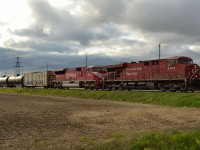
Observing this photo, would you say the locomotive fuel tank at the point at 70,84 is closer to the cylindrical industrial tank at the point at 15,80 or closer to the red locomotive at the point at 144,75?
the red locomotive at the point at 144,75

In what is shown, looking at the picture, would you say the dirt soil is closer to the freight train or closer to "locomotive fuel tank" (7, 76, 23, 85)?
the freight train

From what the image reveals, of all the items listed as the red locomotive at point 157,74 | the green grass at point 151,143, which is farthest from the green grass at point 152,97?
the green grass at point 151,143

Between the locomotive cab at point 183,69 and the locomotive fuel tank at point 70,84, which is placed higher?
the locomotive cab at point 183,69

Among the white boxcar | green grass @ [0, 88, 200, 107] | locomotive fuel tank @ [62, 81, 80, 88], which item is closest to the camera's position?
green grass @ [0, 88, 200, 107]

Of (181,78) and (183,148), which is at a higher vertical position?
(181,78)

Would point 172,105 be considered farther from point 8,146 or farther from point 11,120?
point 8,146

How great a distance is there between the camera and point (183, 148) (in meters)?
11.5

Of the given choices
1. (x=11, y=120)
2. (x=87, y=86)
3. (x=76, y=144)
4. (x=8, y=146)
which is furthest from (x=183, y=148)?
(x=87, y=86)

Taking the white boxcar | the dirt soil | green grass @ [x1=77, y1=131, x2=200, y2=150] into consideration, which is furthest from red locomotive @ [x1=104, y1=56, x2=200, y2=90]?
green grass @ [x1=77, y1=131, x2=200, y2=150]

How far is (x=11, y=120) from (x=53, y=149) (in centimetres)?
750

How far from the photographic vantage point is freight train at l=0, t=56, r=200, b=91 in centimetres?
3738

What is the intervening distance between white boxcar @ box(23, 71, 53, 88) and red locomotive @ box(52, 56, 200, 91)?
40.3 feet

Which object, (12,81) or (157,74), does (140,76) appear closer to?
(157,74)

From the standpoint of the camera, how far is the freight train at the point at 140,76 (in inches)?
1471
